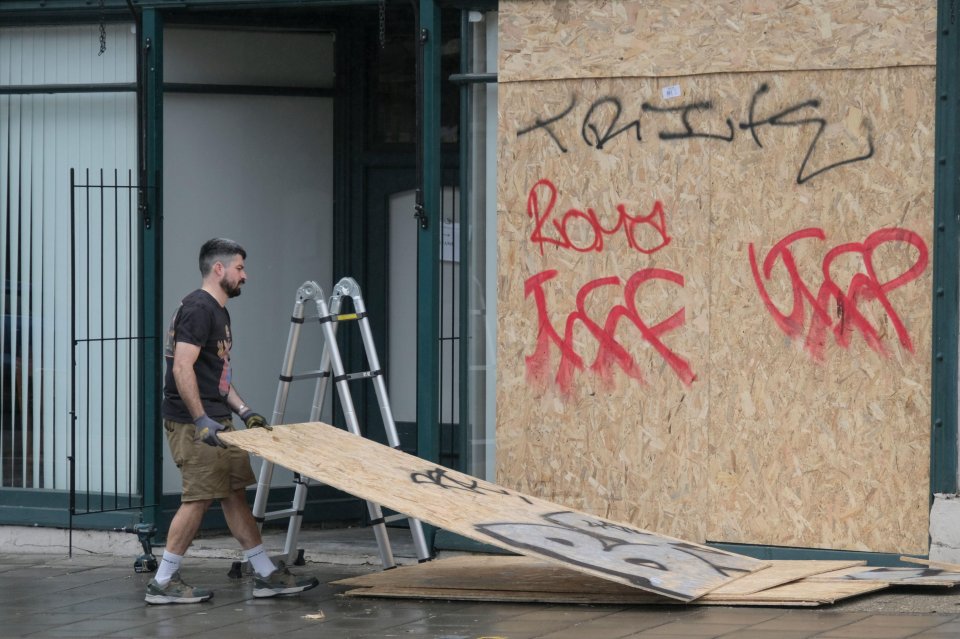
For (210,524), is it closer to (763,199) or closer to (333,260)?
(333,260)

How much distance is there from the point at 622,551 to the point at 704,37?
9.90ft

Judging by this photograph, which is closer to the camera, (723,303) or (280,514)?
(723,303)

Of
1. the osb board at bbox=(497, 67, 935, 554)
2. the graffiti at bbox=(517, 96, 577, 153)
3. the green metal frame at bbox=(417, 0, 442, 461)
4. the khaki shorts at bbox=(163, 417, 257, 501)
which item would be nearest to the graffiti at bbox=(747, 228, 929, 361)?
the osb board at bbox=(497, 67, 935, 554)

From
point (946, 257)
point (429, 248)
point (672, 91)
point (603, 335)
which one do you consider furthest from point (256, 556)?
point (946, 257)

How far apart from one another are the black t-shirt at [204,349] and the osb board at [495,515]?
14.2 inches

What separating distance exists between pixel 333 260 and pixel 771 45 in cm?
377

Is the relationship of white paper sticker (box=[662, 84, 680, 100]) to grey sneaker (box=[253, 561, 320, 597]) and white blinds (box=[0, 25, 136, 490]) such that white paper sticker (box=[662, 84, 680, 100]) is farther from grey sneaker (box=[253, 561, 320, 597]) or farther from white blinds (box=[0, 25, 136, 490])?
white blinds (box=[0, 25, 136, 490])

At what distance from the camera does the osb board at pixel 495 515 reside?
308 inches

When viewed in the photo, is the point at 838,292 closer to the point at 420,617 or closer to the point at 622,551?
the point at 622,551

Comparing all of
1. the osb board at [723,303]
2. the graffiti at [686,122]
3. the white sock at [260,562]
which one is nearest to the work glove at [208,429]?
the white sock at [260,562]

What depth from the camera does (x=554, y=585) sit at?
27.3ft

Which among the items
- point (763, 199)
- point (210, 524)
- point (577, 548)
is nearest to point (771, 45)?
point (763, 199)

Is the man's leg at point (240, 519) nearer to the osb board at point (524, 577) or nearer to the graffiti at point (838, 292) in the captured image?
the osb board at point (524, 577)

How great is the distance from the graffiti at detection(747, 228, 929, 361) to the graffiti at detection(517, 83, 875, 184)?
1.43 feet
